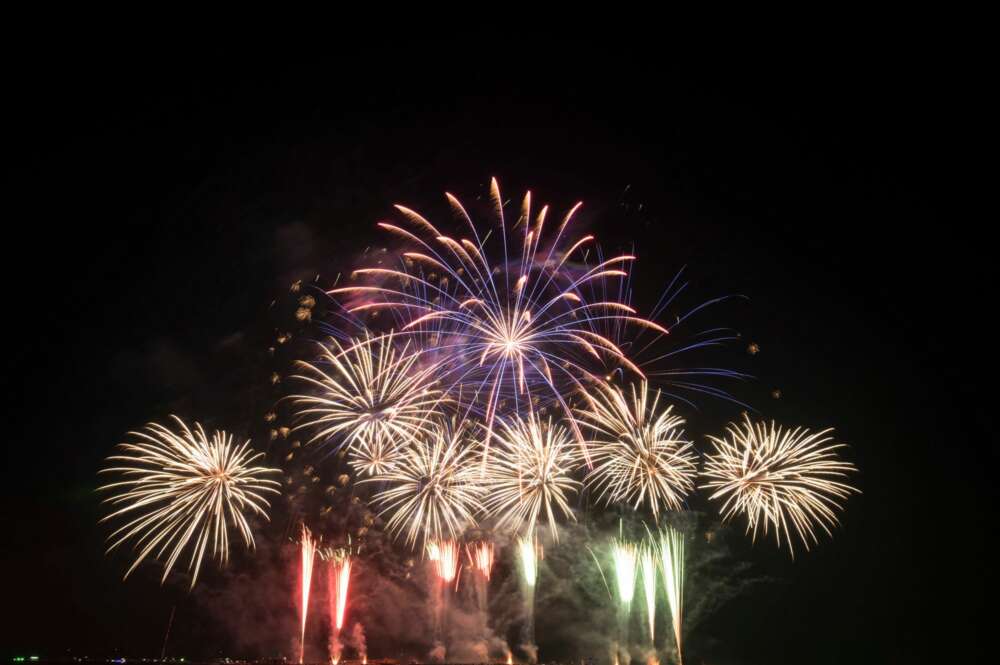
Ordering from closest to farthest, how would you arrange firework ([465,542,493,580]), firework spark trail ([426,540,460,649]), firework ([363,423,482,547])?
firework ([363,423,482,547]) < firework ([465,542,493,580]) < firework spark trail ([426,540,460,649])

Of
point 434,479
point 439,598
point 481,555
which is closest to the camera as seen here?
point 434,479

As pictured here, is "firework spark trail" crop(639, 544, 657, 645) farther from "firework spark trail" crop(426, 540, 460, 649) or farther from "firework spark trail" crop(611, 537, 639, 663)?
"firework spark trail" crop(426, 540, 460, 649)

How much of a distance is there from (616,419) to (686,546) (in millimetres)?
37253

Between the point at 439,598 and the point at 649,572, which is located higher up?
the point at 649,572

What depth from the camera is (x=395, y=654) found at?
6562 centimetres

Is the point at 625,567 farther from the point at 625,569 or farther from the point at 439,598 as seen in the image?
the point at 439,598

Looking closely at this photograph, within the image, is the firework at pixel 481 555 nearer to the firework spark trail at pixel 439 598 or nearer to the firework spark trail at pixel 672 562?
the firework spark trail at pixel 439 598

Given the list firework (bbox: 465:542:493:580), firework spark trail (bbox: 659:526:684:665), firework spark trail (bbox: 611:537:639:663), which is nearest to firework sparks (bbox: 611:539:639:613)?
firework spark trail (bbox: 611:537:639:663)

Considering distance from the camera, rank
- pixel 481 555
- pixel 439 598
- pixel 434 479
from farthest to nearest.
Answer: pixel 439 598, pixel 481 555, pixel 434 479

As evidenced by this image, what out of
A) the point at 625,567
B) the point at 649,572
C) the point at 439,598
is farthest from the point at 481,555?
the point at 649,572

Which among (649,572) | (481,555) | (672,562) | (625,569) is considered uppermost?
(481,555)

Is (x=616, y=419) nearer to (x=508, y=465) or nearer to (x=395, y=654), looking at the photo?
(x=508, y=465)

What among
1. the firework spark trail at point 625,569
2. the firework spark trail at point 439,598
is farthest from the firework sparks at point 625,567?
the firework spark trail at point 439,598

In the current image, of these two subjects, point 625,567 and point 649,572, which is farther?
point 649,572
